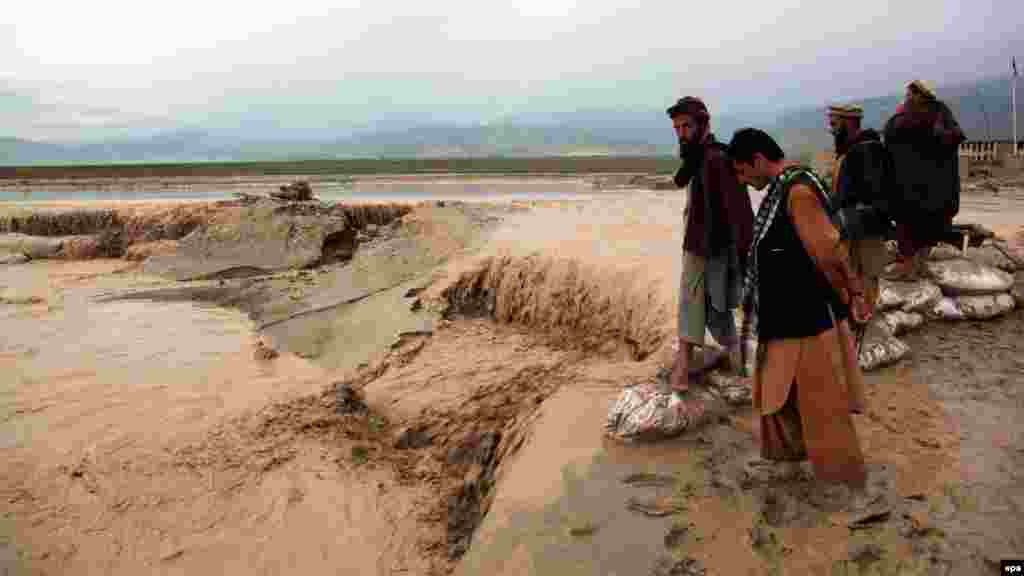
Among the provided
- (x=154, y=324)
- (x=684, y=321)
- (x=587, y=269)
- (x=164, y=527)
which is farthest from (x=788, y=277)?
(x=154, y=324)

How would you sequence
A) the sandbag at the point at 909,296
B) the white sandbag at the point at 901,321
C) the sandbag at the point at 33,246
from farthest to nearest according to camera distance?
the sandbag at the point at 33,246, the sandbag at the point at 909,296, the white sandbag at the point at 901,321

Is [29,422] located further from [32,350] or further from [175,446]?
[32,350]

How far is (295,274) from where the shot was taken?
31.0 feet

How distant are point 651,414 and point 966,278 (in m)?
3.20

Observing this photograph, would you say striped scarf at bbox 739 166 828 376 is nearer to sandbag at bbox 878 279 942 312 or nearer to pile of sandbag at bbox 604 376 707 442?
pile of sandbag at bbox 604 376 707 442

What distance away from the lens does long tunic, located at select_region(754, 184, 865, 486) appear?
253cm

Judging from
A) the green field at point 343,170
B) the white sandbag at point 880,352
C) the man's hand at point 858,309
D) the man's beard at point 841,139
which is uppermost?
the green field at point 343,170

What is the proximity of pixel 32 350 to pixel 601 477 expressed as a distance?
6.69 metres

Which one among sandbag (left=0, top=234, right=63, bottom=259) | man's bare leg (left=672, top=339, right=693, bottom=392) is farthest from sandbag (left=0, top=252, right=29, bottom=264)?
man's bare leg (left=672, top=339, right=693, bottom=392)

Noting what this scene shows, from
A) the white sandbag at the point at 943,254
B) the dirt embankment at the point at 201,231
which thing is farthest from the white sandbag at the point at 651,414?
the dirt embankment at the point at 201,231

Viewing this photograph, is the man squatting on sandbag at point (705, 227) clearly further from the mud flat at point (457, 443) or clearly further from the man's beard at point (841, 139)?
the man's beard at point (841, 139)

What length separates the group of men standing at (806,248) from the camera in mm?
2633

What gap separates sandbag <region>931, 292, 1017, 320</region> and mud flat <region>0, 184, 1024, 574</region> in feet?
0.30
